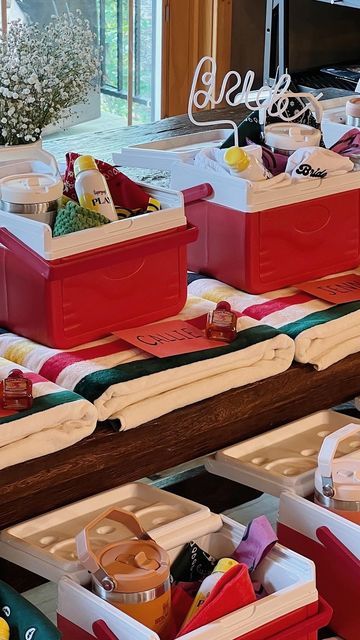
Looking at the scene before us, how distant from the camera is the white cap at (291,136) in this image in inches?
73.2

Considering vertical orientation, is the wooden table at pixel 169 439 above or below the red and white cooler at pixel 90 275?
below

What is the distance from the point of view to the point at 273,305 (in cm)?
171

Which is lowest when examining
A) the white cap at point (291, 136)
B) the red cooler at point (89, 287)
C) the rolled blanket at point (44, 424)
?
the rolled blanket at point (44, 424)

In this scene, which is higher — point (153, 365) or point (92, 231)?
point (92, 231)

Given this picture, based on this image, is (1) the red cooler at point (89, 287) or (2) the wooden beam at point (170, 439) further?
(1) the red cooler at point (89, 287)

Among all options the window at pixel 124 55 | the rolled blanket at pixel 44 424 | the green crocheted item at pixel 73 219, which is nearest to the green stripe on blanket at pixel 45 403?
the rolled blanket at pixel 44 424

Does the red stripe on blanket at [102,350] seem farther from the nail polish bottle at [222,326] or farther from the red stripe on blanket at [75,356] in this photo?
the nail polish bottle at [222,326]

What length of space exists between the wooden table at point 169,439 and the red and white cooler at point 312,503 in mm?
40

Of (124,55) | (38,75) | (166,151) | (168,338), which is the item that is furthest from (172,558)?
(124,55)

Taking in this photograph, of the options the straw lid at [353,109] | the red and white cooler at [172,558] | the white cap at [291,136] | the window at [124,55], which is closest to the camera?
the red and white cooler at [172,558]

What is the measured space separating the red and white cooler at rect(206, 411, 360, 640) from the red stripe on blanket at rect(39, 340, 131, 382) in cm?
21

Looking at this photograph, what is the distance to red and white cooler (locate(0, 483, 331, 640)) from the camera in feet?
3.87

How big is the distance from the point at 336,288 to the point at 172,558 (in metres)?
0.62

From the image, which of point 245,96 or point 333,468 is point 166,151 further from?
point 333,468
